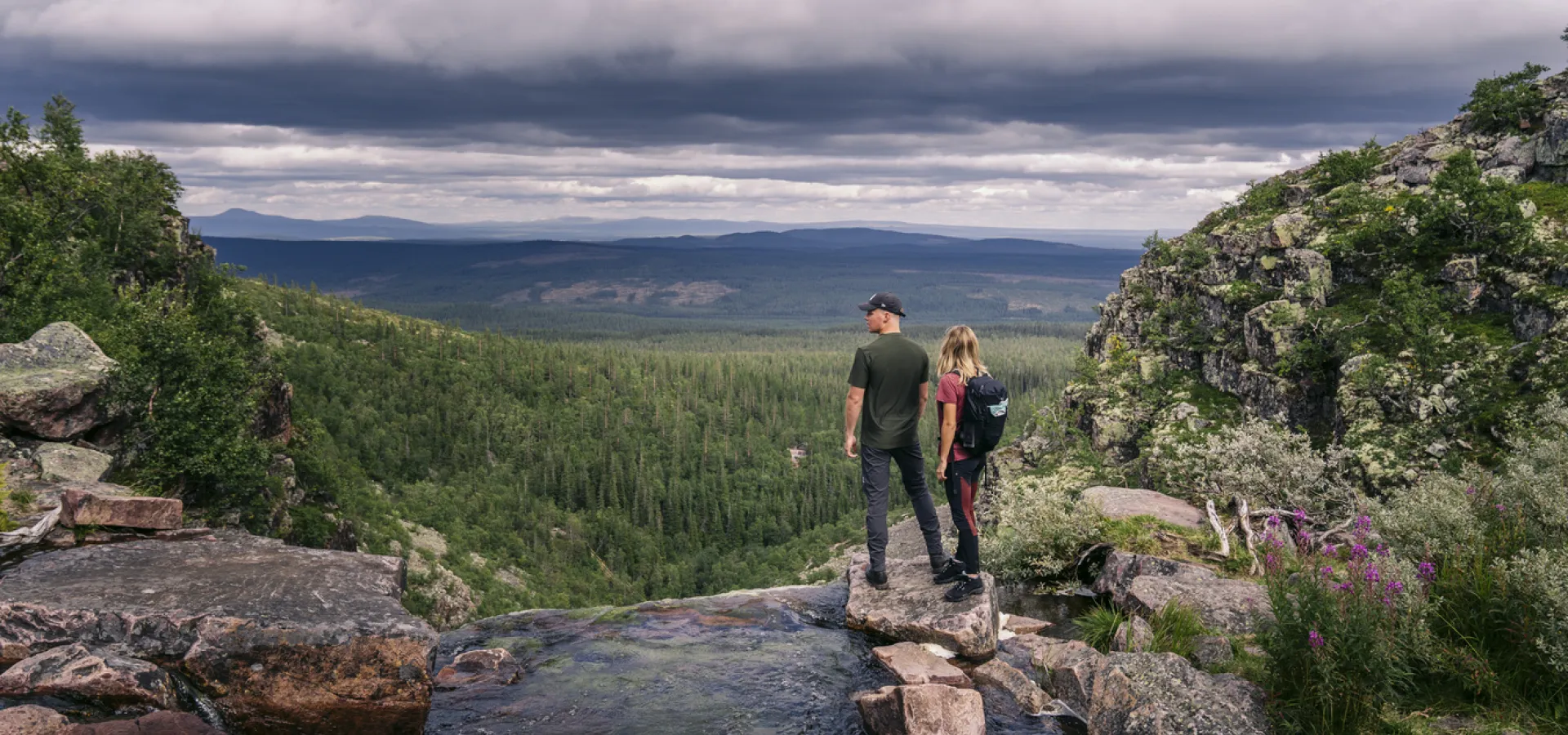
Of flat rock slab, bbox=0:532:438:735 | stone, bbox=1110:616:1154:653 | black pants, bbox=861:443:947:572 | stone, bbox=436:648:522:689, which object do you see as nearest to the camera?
flat rock slab, bbox=0:532:438:735

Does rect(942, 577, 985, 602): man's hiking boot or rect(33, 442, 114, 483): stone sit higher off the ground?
rect(33, 442, 114, 483): stone

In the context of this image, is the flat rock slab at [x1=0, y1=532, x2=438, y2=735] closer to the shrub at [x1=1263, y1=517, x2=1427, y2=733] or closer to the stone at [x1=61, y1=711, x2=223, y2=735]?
the stone at [x1=61, y1=711, x2=223, y2=735]

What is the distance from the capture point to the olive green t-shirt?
1431cm

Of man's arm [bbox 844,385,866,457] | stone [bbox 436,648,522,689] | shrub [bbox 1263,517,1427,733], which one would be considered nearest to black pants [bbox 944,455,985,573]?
man's arm [bbox 844,385,866,457]

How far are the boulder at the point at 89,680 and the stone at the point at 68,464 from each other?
9857mm

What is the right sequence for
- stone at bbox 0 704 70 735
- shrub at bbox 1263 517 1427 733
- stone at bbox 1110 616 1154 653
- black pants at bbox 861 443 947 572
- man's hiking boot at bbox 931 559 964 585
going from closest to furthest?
stone at bbox 0 704 70 735, shrub at bbox 1263 517 1427 733, stone at bbox 1110 616 1154 653, black pants at bbox 861 443 947 572, man's hiking boot at bbox 931 559 964 585

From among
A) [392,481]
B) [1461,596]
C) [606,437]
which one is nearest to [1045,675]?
[1461,596]

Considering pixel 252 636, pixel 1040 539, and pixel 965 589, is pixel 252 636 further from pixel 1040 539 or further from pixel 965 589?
pixel 1040 539

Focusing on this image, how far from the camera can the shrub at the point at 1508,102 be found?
37.5 meters

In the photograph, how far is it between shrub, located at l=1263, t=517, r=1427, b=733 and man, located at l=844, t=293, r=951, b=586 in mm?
5748

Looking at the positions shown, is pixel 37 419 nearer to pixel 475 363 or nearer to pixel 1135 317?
pixel 1135 317

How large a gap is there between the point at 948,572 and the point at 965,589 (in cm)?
85

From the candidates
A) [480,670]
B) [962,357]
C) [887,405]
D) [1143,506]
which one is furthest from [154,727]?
[1143,506]

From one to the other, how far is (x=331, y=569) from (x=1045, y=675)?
12595mm
